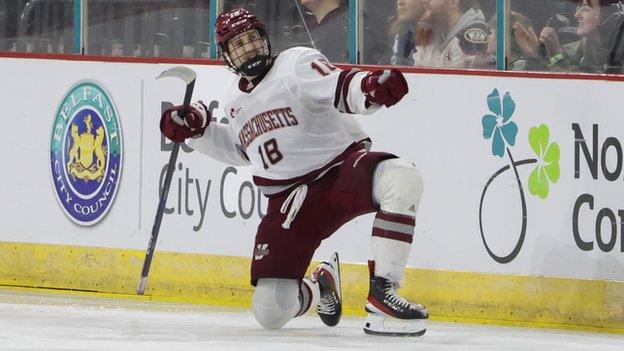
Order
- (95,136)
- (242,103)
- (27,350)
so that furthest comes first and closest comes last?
(95,136)
(242,103)
(27,350)

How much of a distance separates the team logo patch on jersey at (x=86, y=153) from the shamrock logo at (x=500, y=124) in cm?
158

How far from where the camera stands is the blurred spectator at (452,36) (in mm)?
6383

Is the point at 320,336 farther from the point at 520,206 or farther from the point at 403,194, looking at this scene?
the point at 520,206

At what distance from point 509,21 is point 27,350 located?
7.64 feet

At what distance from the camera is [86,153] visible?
276 inches

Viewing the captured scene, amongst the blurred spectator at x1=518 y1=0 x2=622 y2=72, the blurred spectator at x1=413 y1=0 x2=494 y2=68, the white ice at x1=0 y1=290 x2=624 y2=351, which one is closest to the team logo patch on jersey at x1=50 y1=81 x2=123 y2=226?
the white ice at x1=0 y1=290 x2=624 y2=351

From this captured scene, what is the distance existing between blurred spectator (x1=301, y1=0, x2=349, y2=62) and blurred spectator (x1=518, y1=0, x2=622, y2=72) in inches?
31.7

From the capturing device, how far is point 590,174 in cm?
591

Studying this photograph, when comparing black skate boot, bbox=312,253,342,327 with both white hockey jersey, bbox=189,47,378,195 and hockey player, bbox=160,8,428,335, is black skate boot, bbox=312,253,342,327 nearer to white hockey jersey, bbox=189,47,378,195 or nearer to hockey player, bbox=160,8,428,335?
hockey player, bbox=160,8,428,335

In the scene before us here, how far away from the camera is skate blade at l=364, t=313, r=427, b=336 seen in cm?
534

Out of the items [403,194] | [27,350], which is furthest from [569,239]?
[27,350]

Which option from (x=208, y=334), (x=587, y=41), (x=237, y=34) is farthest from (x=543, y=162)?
(x=208, y=334)

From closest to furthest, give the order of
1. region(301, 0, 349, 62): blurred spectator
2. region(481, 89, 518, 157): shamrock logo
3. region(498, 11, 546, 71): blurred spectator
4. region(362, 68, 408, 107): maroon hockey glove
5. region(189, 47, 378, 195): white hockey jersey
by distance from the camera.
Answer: region(362, 68, 408, 107): maroon hockey glove
region(189, 47, 378, 195): white hockey jersey
region(481, 89, 518, 157): shamrock logo
region(498, 11, 546, 71): blurred spectator
region(301, 0, 349, 62): blurred spectator

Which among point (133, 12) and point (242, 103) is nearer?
point (242, 103)
